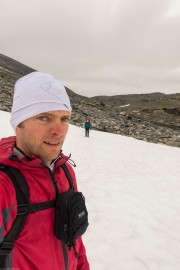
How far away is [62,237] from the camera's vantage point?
1936 mm

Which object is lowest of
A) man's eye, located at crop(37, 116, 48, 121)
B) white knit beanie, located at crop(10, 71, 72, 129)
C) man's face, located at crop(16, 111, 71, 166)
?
man's face, located at crop(16, 111, 71, 166)

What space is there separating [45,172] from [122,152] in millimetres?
16324

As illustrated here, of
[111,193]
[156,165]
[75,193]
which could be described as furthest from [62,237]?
[156,165]

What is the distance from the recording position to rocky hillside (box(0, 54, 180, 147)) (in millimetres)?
34688

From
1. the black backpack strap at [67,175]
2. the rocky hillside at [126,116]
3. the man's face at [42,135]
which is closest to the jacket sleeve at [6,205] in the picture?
the man's face at [42,135]

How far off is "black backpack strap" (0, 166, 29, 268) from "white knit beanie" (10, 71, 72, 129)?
1.34ft

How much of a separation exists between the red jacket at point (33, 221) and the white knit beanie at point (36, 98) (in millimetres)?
273

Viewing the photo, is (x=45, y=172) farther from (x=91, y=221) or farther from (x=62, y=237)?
(x=91, y=221)

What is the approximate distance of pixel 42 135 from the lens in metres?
1.89

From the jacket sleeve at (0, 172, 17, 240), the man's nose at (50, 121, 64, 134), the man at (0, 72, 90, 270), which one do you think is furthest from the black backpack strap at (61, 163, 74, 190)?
the jacket sleeve at (0, 172, 17, 240)

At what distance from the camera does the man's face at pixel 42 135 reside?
6.19ft

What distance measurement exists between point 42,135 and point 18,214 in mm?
575

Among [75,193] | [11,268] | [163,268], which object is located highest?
[75,193]

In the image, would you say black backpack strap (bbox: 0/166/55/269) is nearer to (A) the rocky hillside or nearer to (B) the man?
(B) the man
